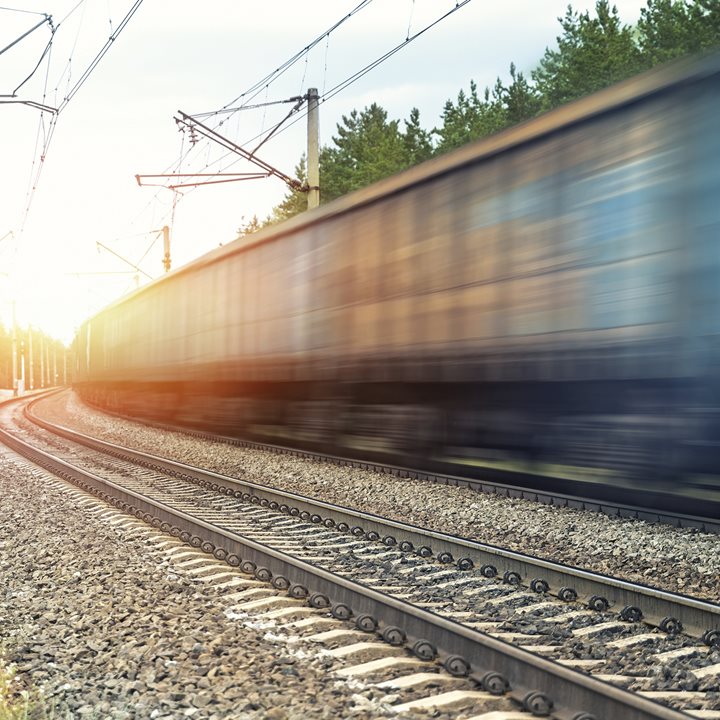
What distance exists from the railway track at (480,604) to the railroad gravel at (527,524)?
2.57 ft

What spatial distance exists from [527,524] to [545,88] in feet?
126

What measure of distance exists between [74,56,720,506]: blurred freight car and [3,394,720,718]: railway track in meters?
2.34

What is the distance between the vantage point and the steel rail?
4.63 m

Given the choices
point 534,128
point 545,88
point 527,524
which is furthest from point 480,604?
point 545,88

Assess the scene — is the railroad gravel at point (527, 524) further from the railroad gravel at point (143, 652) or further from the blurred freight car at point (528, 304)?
the railroad gravel at point (143, 652)

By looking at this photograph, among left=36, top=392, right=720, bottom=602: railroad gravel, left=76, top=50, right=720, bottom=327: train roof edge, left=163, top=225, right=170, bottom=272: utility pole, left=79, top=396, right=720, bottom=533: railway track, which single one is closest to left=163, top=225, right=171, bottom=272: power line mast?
left=163, top=225, right=170, bottom=272: utility pole

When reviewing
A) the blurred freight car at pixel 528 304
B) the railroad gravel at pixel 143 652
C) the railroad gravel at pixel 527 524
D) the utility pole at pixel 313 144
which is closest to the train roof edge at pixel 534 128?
the blurred freight car at pixel 528 304

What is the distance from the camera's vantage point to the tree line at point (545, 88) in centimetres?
3315

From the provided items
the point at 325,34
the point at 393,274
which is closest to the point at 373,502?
the point at 393,274

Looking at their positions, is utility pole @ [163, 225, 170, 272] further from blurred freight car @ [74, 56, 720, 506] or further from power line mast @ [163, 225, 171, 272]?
blurred freight car @ [74, 56, 720, 506]

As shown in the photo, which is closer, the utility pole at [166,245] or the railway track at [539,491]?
the railway track at [539,491]

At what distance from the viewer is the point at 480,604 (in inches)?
203

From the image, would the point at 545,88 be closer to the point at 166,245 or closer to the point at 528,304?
the point at 166,245

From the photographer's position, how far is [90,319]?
31.8m
